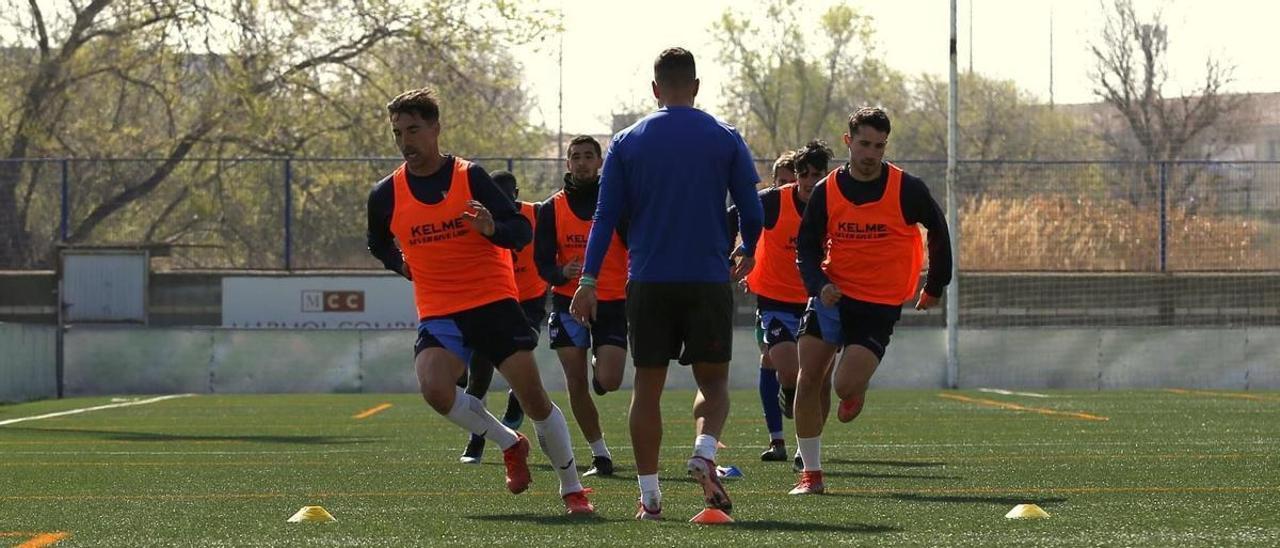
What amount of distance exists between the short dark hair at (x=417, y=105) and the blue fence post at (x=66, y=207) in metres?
21.7

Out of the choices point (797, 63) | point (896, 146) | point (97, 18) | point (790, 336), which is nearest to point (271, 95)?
point (97, 18)

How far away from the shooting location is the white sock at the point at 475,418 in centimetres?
898

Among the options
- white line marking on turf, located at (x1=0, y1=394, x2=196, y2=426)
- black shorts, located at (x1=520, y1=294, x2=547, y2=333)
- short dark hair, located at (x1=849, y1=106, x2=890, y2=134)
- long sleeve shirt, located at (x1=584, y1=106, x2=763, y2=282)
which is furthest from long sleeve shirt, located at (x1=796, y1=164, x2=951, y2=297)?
white line marking on turf, located at (x1=0, y1=394, x2=196, y2=426)

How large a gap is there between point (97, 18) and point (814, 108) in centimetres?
3742

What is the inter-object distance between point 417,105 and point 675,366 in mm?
17571

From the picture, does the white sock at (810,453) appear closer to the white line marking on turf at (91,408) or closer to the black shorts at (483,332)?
the black shorts at (483,332)

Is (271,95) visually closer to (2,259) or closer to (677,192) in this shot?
(2,259)

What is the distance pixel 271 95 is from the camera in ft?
116

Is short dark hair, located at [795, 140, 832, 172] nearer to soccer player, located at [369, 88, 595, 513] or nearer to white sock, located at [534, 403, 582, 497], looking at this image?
soccer player, located at [369, 88, 595, 513]

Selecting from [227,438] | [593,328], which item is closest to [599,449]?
[593,328]

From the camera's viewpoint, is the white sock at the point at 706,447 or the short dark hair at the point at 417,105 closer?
the white sock at the point at 706,447

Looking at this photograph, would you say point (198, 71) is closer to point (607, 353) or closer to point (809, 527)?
point (607, 353)

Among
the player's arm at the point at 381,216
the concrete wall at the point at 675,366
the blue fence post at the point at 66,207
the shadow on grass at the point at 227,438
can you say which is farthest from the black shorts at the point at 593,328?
the blue fence post at the point at 66,207

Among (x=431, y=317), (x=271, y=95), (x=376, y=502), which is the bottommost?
(x=376, y=502)
